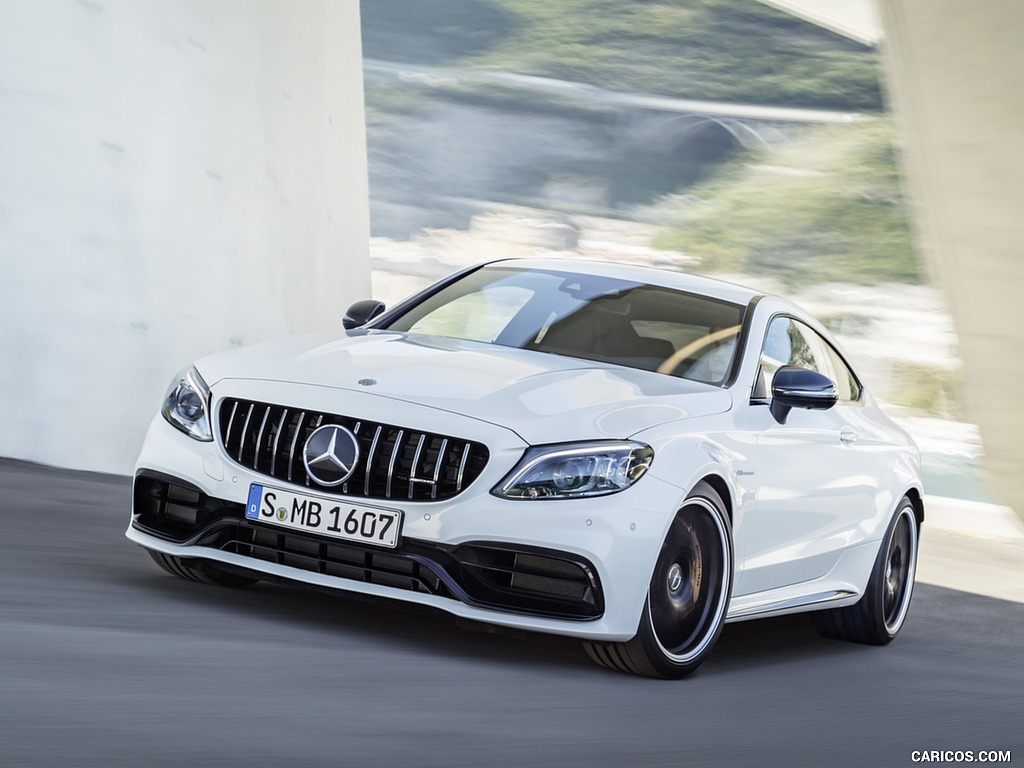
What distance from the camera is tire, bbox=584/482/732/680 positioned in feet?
15.4

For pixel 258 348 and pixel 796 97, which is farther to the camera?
pixel 796 97

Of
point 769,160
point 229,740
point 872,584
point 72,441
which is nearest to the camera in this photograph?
point 229,740

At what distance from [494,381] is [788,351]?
191cm

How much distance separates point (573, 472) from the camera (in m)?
4.49

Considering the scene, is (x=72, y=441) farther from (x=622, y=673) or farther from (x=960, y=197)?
(x=960, y=197)

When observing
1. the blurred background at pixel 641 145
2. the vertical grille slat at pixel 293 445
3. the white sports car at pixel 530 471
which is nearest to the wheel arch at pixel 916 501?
the white sports car at pixel 530 471

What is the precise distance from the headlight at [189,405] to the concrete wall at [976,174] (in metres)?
11.9

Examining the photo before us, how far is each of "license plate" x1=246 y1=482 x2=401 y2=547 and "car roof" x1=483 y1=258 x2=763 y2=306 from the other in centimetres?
226

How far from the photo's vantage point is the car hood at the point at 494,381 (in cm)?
461

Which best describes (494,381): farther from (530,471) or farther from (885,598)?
(885,598)

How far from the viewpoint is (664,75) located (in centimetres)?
5250

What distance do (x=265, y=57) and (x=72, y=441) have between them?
3.87m

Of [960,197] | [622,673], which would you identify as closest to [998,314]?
[960,197]

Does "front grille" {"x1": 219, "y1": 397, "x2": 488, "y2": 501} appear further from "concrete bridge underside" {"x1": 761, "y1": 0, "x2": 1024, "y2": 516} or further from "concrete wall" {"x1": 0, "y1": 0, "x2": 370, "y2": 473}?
"concrete bridge underside" {"x1": 761, "y1": 0, "x2": 1024, "y2": 516}
